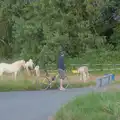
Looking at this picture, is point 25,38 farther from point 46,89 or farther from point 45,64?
point 46,89

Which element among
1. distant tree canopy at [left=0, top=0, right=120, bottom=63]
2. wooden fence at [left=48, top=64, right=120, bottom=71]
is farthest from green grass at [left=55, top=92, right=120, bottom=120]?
distant tree canopy at [left=0, top=0, right=120, bottom=63]

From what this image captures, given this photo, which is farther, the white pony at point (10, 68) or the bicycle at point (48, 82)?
the white pony at point (10, 68)

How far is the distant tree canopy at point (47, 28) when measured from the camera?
3412 cm

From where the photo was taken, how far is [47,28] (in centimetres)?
3412

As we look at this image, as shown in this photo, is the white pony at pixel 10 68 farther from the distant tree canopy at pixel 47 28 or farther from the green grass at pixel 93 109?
the green grass at pixel 93 109

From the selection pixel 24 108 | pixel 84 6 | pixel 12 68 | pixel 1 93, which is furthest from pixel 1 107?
pixel 84 6

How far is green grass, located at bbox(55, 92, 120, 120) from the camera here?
10.1 m

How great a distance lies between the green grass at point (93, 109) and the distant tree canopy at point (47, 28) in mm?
20707

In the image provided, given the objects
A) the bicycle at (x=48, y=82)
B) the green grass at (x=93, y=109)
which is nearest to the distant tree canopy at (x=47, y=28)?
the bicycle at (x=48, y=82)

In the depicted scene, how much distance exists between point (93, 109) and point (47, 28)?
77.7ft

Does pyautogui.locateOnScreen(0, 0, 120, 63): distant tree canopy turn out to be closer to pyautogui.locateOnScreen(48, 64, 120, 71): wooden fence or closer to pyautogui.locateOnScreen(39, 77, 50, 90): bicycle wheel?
pyautogui.locateOnScreen(48, 64, 120, 71): wooden fence

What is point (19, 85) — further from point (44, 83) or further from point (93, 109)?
point (93, 109)

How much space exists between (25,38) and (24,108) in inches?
831

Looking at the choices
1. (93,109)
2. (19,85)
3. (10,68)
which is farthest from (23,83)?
(93,109)
